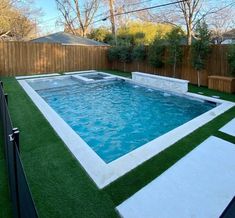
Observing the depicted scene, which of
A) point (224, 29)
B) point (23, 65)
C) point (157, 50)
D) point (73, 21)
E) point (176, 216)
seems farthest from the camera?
point (73, 21)

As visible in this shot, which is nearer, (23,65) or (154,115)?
(154,115)

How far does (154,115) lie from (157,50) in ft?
19.9

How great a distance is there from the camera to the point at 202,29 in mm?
9664

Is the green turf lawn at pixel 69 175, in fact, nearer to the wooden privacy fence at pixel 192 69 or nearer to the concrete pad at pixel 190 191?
the concrete pad at pixel 190 191

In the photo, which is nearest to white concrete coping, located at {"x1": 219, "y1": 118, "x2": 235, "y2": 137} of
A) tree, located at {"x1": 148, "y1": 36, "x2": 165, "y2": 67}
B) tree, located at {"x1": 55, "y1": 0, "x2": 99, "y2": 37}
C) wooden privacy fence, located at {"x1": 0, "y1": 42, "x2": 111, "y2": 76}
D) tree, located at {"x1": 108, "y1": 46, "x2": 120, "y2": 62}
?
tree, located at {"x1": 148, "y1": 36, "x2": 165, "y2": 67}

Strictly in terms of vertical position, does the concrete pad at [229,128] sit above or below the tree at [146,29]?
below

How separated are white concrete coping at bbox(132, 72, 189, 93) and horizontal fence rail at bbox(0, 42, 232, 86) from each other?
203 centimetres

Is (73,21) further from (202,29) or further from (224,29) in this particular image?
(202,29)

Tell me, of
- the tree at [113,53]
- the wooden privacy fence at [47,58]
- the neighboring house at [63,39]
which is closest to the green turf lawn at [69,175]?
the wooden privacy fence at [47,58]

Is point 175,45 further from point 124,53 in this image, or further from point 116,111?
point 116,111

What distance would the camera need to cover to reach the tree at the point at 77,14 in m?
28.1

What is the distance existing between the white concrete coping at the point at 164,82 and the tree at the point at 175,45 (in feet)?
5.67

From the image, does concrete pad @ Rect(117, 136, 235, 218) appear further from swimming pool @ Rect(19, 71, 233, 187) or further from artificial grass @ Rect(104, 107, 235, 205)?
swimming pool @ Rect(19, 71, 233, 187)

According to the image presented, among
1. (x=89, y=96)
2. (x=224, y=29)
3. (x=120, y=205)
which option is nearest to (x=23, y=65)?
(x=89, y=96)
